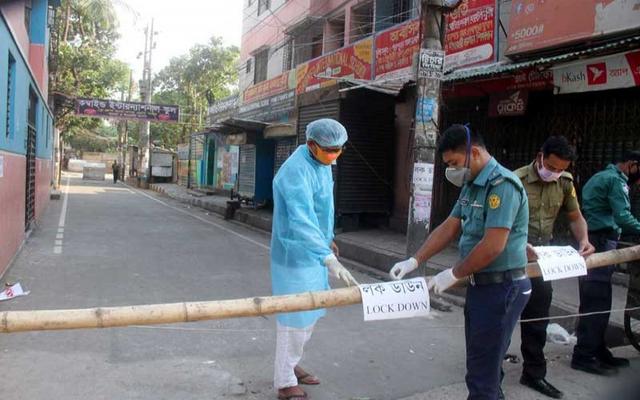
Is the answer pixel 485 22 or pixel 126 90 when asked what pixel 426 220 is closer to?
pixel 485 22

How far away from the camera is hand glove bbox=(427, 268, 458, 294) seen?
115 inches

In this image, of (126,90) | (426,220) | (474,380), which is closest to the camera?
(474,380)

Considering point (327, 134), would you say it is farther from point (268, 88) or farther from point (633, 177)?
point (268, 88)

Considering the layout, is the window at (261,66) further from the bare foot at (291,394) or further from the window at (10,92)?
the bare foot at (291,394)

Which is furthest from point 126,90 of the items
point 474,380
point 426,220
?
point 474,380

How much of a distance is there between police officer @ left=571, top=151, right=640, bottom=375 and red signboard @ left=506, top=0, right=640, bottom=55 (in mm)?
3429

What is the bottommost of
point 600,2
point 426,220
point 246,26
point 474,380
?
point 474,380

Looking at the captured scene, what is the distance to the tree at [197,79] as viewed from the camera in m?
36.3

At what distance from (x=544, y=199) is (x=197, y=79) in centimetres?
3651

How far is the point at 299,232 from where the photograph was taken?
11.1ft

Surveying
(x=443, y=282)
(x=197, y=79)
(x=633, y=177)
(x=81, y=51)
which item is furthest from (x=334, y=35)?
(x=197, y=79)

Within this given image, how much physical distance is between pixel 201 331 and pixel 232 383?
4.12ft

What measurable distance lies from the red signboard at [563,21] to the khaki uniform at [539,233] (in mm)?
3928

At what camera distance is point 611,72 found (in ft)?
22.1
